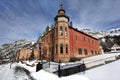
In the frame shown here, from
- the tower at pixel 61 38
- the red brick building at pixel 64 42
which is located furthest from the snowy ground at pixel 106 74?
the red brick building at pixel 64 42

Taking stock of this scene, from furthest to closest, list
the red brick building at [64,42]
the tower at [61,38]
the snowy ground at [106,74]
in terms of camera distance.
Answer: the red brick building at [64,42], the tower at [61,38], the snowy ground at [106,74]

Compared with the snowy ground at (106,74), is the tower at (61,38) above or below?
above

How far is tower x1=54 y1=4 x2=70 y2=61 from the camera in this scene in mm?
24250

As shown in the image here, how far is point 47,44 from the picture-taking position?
3080cm

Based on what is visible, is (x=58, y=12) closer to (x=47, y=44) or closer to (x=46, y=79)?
(x=47, y=44)

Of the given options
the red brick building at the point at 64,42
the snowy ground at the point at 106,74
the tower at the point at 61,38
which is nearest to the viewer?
the snowy ground at the point at 106,74

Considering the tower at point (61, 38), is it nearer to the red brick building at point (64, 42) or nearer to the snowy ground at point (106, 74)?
the red brick building at point (64, 42)

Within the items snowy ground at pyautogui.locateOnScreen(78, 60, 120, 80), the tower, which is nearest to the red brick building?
the tower

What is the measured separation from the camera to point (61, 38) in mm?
24656

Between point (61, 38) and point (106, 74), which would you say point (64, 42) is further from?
point (106, 74)

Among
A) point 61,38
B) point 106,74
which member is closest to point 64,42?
point 61,38

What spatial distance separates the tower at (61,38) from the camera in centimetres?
2425

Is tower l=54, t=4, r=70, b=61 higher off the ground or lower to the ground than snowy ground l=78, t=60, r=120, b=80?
higher

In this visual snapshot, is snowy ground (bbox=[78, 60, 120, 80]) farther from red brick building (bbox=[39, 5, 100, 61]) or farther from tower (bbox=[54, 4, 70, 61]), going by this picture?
red brick building (bbox=[39, 5, 100, 61])
